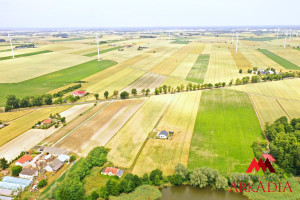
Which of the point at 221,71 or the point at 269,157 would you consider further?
the point at 221,71

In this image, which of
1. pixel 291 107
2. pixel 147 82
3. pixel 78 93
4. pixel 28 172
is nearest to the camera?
pixel 28 172

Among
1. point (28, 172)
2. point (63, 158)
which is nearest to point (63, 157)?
point (63, 158)

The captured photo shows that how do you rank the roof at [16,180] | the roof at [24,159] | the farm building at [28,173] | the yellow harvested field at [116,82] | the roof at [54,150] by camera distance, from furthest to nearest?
the yellow harvested field at [116,82] < the roof at [54,150] < the roof at [24,159] < the farm building at [28,173] < the roof at [16,180]

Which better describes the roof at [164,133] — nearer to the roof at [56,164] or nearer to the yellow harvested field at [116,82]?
the roof at [56,164]

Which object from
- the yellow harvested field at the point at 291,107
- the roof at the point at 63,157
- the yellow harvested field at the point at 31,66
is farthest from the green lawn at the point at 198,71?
the yellow harvested field at the point at 31,66

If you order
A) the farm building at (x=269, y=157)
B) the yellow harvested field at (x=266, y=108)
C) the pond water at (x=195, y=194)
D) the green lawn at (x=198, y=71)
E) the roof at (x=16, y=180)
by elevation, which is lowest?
the pond water at (x=195, y=194)

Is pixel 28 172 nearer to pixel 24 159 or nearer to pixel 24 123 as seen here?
pixel 24 159

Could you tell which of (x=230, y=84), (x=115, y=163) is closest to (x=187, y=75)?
(x=230, y=84)
